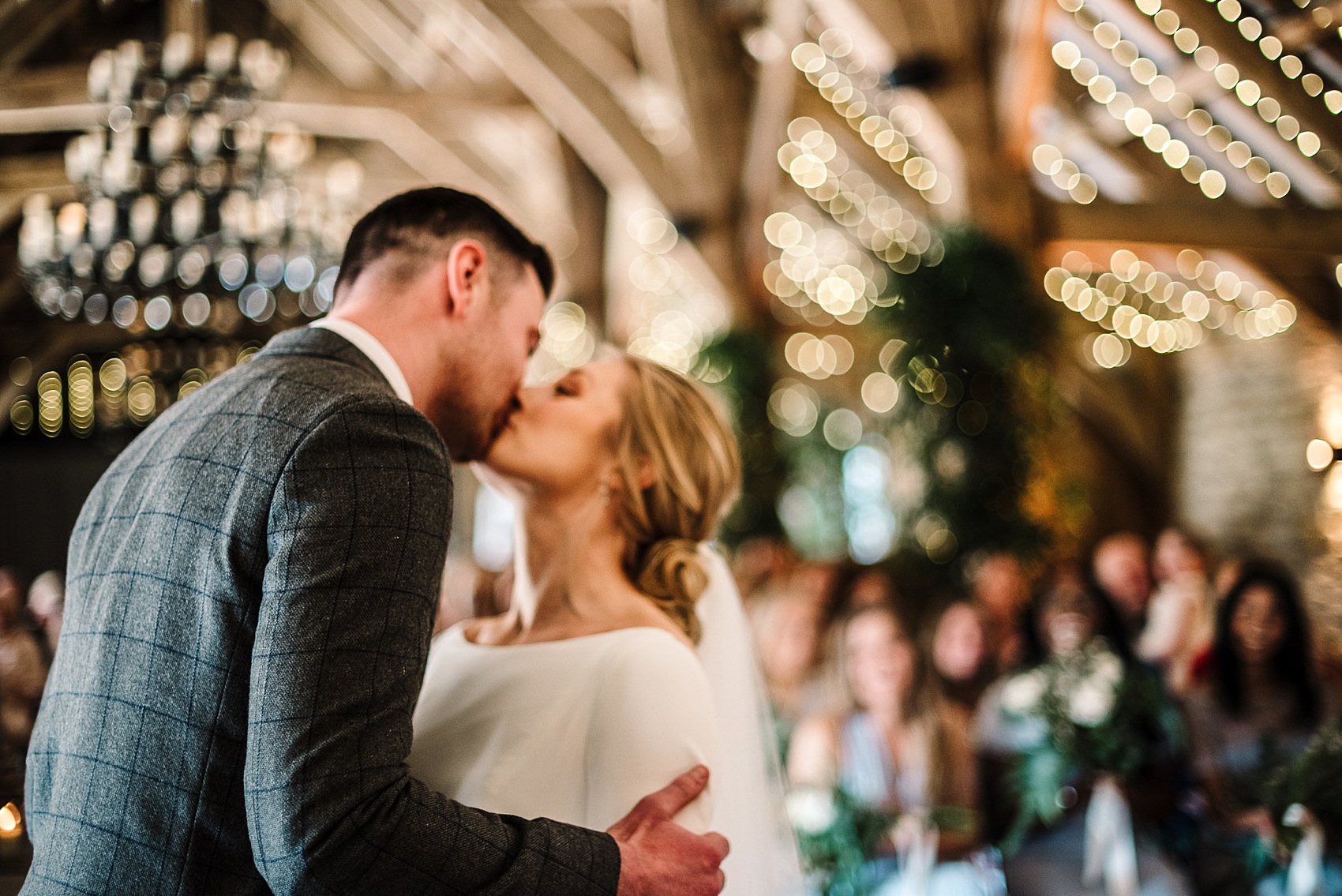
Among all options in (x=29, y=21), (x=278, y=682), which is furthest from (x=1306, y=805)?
(x=29, y=21)

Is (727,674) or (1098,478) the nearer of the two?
(727,674)

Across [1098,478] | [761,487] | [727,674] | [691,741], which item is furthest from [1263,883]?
[1098,478]

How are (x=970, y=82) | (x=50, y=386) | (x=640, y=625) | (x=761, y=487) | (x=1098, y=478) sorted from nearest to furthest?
(x=640, y=625)
(x=970, y=82)
(x=761, y=487)
(x=1098, y=478)
(x=50, y=386)

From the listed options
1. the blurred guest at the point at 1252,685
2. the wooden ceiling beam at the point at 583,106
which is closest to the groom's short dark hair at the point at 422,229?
the blurred guest at the point at 1252,685

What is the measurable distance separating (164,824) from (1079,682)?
252 centimetres

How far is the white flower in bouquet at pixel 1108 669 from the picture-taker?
9.48 feet

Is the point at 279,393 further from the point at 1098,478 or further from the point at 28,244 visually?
the point at 1098,478

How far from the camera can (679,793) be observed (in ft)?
4.25

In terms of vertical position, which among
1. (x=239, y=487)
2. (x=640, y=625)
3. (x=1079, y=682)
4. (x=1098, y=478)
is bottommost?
(x=1098, y=478)

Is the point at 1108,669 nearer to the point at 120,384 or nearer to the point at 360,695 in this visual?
the point at 360,695

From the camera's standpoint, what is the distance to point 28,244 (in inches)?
187

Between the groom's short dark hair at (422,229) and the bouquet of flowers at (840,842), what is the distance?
6.82 ft

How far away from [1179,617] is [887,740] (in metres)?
1.85

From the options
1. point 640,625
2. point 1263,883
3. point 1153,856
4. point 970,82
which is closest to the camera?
point 640,625
